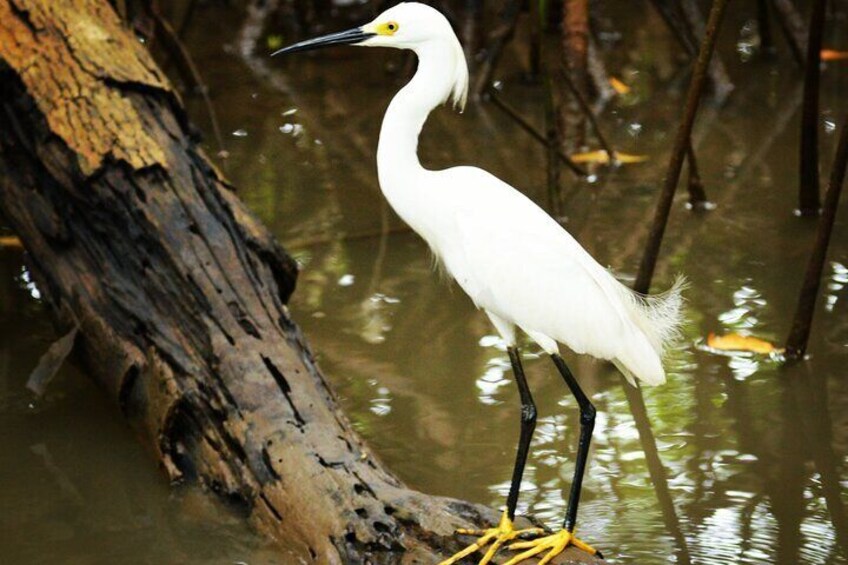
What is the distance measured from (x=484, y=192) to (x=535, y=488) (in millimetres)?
1056

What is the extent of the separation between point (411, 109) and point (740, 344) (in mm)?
1933

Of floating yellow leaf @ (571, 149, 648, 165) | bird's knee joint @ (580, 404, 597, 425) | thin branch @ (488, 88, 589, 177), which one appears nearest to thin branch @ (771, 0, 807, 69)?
floating yellow leaf @ (571, 149, 648, 165)

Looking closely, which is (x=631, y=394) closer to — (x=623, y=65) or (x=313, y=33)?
(x=623, y=65)

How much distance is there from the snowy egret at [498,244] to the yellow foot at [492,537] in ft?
0.26

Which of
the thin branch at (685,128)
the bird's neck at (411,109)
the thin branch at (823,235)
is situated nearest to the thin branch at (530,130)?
the thin branch at (685,128)

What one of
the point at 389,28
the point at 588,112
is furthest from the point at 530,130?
the point at 389,28

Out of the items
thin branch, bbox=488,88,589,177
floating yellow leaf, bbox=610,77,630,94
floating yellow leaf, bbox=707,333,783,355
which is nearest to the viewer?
floating yellow leaf, bbox=707,333,783,355

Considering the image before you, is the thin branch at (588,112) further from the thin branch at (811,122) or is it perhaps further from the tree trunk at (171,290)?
the tree trunk at (171,290)

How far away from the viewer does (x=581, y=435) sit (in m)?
3.31

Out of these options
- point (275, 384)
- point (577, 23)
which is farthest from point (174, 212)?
point (577, 23)

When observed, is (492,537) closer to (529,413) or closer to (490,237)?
(529,413)

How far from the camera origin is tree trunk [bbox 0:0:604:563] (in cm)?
336

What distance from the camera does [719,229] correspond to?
5684mm

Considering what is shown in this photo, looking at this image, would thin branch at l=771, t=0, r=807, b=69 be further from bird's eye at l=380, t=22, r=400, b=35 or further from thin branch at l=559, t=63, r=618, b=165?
bird's eye at l=380, t=22, r=400, b=35
